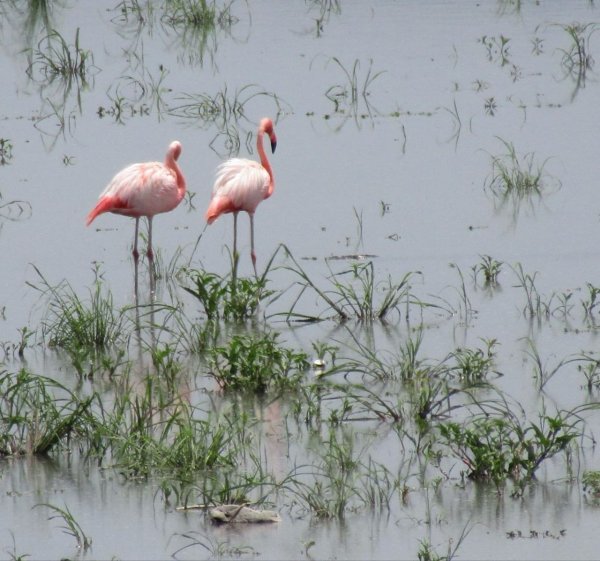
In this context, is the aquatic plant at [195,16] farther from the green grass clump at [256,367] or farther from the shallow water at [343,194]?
the green grass clump at [256,367]

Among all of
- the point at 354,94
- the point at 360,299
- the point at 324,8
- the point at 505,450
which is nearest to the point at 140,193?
the point at 360,299

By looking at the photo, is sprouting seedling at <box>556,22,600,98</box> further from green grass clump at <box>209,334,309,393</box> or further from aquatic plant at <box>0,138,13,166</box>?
green grass clump at <box>209,334,309,393</box>

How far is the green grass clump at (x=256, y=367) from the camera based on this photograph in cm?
825

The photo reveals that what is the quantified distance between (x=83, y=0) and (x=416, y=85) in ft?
29.2

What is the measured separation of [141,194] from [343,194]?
271 cm

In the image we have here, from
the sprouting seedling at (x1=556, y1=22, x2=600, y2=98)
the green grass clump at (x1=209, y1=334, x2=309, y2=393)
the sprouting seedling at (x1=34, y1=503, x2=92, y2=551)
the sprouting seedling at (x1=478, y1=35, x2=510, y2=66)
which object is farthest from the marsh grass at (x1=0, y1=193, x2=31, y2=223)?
the sprouting seedling at (x1=478, y1=35, x2=510, y2=66)

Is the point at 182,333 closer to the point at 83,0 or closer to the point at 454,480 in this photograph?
the point at 454,480

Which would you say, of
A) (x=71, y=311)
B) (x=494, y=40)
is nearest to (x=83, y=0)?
(x=494, y=40)

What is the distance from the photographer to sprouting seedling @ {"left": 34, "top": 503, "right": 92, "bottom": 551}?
6280mm

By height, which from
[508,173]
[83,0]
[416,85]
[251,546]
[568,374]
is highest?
[83,0]

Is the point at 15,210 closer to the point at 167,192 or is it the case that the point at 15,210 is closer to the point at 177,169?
the point at 177,169

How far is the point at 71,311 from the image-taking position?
9484 millimetres

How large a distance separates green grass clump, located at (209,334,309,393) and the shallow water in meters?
0.21

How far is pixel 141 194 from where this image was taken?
11227 millimetres
